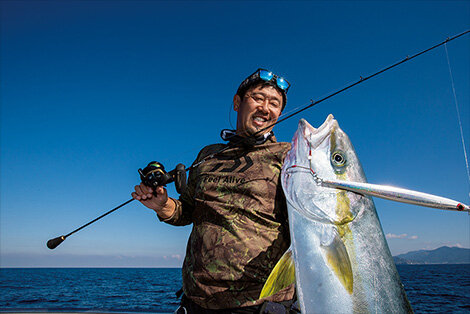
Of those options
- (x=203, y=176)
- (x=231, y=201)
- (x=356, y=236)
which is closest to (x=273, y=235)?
(x=231, y=201)

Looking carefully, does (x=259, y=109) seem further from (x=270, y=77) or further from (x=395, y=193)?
(x=395, y=193)

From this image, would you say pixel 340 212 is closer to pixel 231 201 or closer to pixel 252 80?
pixel 231 201

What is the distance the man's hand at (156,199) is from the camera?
2.61 meters

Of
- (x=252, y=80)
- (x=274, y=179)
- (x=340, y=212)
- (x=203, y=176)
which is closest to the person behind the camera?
(x=340, y=212)

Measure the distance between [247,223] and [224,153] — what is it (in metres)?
0.77

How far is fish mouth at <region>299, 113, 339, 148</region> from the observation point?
7.61ft

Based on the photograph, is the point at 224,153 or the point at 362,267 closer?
the point at 362,267

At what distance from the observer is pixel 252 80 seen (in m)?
3.11

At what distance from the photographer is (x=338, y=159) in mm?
2277

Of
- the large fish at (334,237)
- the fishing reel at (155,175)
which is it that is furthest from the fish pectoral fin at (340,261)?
the fishing reel at (155,175)

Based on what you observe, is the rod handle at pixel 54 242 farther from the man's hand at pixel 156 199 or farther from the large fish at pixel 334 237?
the large fish at pixel 334 237

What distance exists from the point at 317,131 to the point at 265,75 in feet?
3.18

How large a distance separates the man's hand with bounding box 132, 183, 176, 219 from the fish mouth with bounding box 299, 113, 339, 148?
1.26 metres

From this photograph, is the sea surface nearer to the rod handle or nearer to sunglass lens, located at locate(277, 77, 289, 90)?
the rod handle
